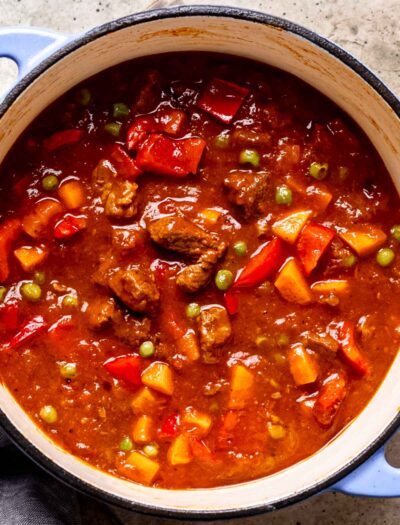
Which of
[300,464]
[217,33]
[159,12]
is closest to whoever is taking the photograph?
[159,12]

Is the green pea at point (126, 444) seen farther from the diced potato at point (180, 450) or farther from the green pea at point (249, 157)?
the green pea at point (249, 157)

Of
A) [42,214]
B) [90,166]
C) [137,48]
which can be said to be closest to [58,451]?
[42,214]

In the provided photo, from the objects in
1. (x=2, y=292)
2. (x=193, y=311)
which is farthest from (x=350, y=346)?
(x=2, y=292)

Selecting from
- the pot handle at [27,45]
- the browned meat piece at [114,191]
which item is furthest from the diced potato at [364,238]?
the pot handle at [27,45]

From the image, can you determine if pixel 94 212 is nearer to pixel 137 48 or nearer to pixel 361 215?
pixel 137 48

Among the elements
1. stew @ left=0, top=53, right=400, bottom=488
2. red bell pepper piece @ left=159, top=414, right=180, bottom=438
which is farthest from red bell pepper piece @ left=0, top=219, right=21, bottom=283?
red bell pepper piece @ left=159, top=414, right=180, bottom=438

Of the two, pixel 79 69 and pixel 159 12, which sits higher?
pixel 159 12
